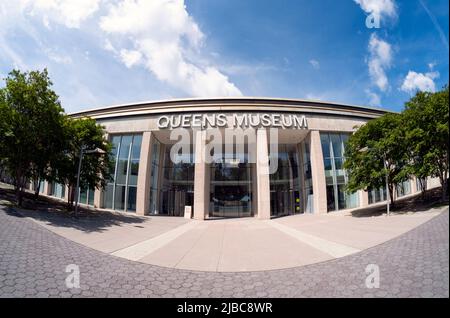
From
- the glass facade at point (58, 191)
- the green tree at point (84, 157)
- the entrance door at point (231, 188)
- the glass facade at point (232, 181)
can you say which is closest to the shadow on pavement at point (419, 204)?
the entrance door at point (231, 188)

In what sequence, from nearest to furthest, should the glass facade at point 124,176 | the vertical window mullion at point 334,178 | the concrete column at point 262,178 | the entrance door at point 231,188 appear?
the concrete column at point 262,178 < the vertical window mullion at point 334,178 < the glass facade at point 124,176 < the entrance door at point 231,188

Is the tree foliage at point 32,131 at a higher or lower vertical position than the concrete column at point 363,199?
higher

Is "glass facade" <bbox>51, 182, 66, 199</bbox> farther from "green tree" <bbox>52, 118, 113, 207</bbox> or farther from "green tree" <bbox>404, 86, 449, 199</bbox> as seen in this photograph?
"green tree" <bbox>404, 86, 449, 199</bbox>

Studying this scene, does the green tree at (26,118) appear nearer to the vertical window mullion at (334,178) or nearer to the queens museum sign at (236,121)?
the queens museum sign at (236,121)

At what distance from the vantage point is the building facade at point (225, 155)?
21781 mm

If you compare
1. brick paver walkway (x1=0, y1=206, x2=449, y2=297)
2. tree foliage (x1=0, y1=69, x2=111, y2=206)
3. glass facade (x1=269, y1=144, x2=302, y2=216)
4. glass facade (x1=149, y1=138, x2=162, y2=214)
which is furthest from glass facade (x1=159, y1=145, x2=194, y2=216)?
brick paver walkway (x1=0, y1=206, x2=449, y2=297)

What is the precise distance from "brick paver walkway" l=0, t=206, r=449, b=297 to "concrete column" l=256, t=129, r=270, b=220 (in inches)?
601

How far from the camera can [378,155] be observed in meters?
14.9

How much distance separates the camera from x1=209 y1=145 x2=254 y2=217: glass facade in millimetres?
25828

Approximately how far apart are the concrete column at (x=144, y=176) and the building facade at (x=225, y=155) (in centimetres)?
11

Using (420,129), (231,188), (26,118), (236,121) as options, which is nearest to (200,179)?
(231,188)

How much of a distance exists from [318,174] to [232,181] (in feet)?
34.3

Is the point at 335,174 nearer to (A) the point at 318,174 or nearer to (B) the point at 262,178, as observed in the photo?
(A) the point at 318,174
